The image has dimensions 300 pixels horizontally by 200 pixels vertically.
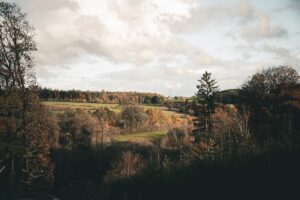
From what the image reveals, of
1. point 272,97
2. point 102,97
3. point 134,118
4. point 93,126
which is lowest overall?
point 93,126

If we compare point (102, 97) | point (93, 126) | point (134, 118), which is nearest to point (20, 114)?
point (93, 126)

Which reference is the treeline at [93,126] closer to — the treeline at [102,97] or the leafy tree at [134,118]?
the leafy tree at [134,118]

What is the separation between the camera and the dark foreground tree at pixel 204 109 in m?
58.0

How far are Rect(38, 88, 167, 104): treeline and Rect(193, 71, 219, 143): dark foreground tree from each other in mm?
81210

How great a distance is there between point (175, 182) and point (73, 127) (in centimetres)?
6749

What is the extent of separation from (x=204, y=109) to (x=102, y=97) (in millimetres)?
100088

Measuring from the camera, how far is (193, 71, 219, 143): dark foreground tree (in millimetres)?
57969

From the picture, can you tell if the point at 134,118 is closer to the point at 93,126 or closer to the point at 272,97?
the point at 93,126

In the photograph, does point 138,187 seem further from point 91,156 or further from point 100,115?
point 100,115

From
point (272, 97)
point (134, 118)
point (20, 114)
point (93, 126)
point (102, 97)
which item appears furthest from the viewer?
point (102, 97)

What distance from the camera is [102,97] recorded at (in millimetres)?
156000

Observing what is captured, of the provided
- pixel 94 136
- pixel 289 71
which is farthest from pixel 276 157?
pixel 94 136

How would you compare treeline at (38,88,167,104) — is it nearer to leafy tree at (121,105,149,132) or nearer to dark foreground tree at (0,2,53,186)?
leafy tree at (121,105,149,132)

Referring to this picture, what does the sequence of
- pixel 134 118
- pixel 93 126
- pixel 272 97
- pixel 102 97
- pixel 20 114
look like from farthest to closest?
pixel 102 97, pixel 134 118, pixel 93 126, pixel 272 97, pixel 20 114
